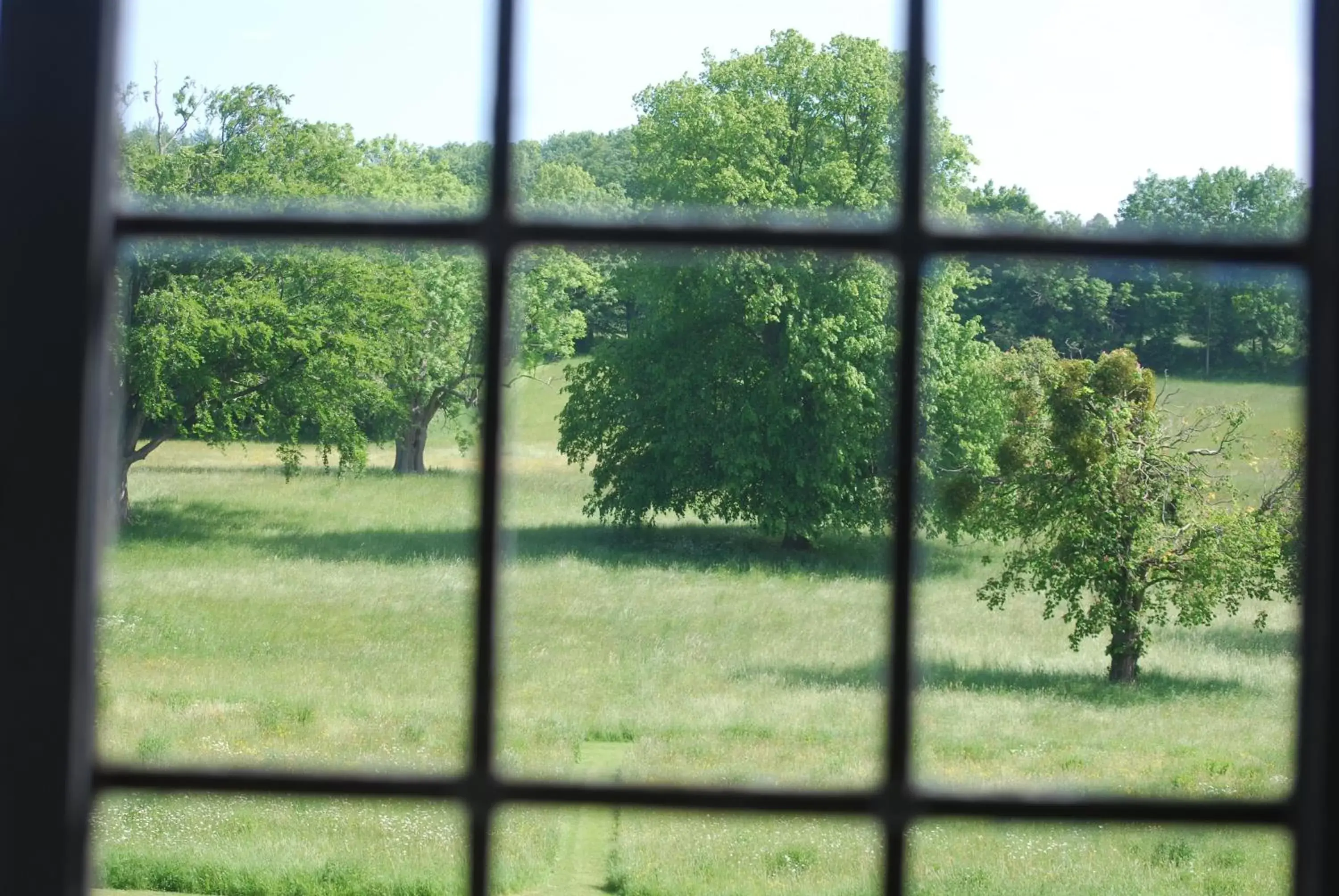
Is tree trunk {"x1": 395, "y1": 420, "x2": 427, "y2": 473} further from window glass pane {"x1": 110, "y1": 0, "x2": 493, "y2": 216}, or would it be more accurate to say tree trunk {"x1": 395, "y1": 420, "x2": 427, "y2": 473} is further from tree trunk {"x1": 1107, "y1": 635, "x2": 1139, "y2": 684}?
tree trunk {"x1": 1107, "y1": 635, "x2": 1139, "y2": 684}

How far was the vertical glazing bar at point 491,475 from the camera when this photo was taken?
1.21 ft

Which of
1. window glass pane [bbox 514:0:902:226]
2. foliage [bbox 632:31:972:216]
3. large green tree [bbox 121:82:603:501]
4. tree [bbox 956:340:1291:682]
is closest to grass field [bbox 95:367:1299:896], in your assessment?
large green tree [bbox 121:82:603:501]

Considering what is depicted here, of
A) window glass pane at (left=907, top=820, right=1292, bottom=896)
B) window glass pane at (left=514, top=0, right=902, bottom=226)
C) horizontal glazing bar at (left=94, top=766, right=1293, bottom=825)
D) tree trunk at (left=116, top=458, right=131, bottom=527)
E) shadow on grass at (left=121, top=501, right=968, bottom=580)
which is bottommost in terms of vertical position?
window glass pane at (left=907, top=820, right=1292, bottom=896)

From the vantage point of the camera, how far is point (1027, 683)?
9.80 m

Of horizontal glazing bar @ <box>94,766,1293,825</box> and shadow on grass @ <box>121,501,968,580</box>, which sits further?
shadow on grass @ <box>121,501,968,580</box>

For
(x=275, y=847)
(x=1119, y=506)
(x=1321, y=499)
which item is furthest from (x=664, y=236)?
(x=275, y=847)

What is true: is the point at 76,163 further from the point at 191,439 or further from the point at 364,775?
the point at 191,439

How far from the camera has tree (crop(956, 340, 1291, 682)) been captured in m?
6.94

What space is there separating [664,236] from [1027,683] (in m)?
10.0

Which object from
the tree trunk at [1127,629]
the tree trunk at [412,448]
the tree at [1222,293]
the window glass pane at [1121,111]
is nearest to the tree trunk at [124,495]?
the tree trunk at [412,448]

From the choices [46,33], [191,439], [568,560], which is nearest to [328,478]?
[191,439]

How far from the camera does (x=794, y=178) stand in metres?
11.7

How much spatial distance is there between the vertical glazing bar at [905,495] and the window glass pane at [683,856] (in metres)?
7.28

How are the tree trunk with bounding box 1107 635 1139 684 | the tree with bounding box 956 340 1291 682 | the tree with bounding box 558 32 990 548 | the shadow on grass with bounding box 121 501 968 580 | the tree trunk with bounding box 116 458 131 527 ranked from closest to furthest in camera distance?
the tree with bounding box 956 340 1291 682, the tree trunk with bounding box 1107 635 1139 684, the tree trunk with bounding box 116 458 131 527, the tree with bounding box 558 32 990 548, the shadow on grass with bounding box 121 501 968 580
